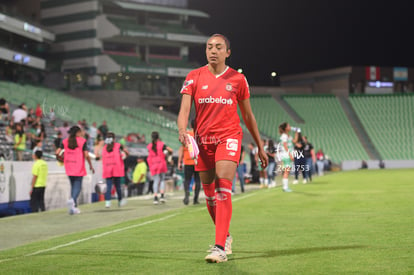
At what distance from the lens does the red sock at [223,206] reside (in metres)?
7.00

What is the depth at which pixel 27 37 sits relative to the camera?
59.6 meters

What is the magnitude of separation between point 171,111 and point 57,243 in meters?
63.9

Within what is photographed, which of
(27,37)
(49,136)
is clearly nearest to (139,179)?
(49,136)

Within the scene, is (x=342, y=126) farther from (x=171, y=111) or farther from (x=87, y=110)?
(x=87, y=110)

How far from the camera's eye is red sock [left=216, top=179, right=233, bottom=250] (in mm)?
7004

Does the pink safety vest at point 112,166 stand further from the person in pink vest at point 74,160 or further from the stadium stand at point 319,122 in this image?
the stadium stand at point 319,122

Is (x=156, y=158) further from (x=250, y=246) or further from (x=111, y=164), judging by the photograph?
(x=250, y=246)

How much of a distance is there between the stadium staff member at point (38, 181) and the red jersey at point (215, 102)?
11879mm

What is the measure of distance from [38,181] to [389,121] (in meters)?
56.2

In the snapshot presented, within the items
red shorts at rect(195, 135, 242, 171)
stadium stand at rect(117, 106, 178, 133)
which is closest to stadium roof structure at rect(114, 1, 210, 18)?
stadium stand at rect(117, 106, 178, 133)

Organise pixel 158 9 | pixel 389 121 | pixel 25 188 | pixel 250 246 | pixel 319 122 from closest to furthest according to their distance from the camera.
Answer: pixel 250 246, pixel 25 188, pixel 319 122, pixel 389 121, pixel 158 9

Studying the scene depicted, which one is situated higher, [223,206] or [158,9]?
[158,9]

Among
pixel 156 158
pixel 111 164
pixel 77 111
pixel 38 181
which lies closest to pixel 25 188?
pixel 38 181

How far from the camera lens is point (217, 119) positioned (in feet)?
23.9
